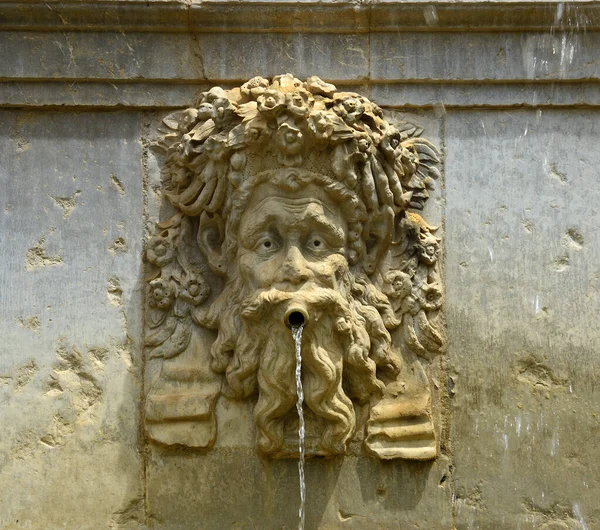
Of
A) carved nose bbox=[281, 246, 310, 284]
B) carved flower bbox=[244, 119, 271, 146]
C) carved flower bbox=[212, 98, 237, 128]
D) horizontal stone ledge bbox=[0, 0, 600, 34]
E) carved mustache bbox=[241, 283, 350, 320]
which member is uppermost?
horizontal stone ledge bbox=[0, 0, 600, 34]

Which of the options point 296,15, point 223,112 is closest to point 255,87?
point 223,112

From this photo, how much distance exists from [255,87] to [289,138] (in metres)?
0.39

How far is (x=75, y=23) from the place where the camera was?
502 centimetres

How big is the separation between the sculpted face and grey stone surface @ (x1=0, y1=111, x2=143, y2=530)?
1.96 feet

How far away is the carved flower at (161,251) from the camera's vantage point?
4.89m

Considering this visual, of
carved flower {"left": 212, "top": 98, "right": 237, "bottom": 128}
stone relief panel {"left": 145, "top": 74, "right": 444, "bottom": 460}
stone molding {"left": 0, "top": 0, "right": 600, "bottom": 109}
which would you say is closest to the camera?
stone relief panel {"left": 145, "top": 74, "right": 444, "bottom": 460}

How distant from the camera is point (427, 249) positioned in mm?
4922

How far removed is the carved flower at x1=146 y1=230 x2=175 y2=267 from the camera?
16.0 feet

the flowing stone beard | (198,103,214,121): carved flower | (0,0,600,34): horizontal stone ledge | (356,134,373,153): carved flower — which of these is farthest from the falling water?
(0,0,600,34): horizontal stone ledge

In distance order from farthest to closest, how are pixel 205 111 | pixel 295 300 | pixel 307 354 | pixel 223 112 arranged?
pixel 205 111, pixel 223 112, pixel 307 354, pixel 295 300

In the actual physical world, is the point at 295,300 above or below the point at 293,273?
below

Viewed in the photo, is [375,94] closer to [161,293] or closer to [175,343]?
[161,293]

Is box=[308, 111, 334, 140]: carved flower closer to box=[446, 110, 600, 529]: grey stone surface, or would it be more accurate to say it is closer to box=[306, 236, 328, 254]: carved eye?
box=[306, 236, 328, 254]: carved eye

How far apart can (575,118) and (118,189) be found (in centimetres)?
208
